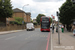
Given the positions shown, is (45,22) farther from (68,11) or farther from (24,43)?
(24,43)

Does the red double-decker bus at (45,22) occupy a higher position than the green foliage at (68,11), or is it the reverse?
the green foliage at (68,11)

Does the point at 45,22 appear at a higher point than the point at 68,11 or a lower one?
lower

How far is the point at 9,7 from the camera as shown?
34.2 metres

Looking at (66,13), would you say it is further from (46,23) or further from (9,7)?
(9,7)

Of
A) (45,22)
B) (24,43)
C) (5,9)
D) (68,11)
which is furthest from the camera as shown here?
(5,9)

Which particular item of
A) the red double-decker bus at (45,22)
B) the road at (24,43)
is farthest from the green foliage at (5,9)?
the road at (24,43)

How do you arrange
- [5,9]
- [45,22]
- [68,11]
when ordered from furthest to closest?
1. [5,9]
2. [45,22]
3. [68,11]

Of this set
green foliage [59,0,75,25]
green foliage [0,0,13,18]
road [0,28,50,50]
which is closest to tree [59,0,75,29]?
green foliage [59,0,75,25]

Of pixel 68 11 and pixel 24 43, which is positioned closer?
pixel 24 43

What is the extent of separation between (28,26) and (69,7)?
15701mm

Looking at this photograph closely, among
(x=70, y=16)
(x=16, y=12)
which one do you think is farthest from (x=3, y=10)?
(x=16, y=12)

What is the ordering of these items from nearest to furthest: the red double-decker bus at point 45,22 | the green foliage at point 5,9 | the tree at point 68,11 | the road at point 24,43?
the road at point 24,43 → the tree at point 68,11 → the red double-decker bus at point 45,22 → the green foliage at point 5,9

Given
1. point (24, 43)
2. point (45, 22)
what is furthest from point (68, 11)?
point (24, 43)

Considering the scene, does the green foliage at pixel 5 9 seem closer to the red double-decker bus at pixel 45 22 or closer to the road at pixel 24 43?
the red double-decker bus at pixel 45 22
